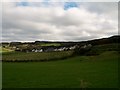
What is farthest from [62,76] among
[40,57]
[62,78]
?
[40,57]

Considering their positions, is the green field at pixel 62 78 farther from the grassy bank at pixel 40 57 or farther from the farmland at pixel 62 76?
the grassy bank at pixel 40 57

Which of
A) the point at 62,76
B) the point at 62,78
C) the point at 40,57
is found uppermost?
the point at 62,78

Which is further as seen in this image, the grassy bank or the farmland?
the grassy bank

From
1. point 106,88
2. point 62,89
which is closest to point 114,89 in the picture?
point 106,88

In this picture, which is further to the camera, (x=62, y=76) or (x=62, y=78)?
(x=62, y=76)

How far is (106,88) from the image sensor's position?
30.0m

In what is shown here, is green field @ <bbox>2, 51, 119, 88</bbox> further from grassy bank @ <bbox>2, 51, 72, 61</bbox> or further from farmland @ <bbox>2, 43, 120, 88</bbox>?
grassy bank @ <bbox>2, 51, 72, 61</bbox>

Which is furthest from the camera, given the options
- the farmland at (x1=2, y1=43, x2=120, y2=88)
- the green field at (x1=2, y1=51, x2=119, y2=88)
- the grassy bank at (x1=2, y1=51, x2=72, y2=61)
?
the grassy bank at (x1=2, y1=51, x2=72, y2=61)

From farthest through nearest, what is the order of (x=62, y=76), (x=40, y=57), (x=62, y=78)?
(x=40, y=57), (x=62, y=76), (x=62, y=78)

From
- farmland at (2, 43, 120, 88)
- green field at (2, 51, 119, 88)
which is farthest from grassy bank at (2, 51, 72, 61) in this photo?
green field at (2, 51, 119, 88)

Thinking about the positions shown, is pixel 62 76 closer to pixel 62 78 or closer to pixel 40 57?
pixel 62 78

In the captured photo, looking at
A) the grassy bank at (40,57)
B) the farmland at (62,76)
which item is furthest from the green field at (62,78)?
the grassy bank at (40,57)

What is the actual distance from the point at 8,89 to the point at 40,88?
3953 millimetres

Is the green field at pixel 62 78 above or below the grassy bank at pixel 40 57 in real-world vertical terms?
above
